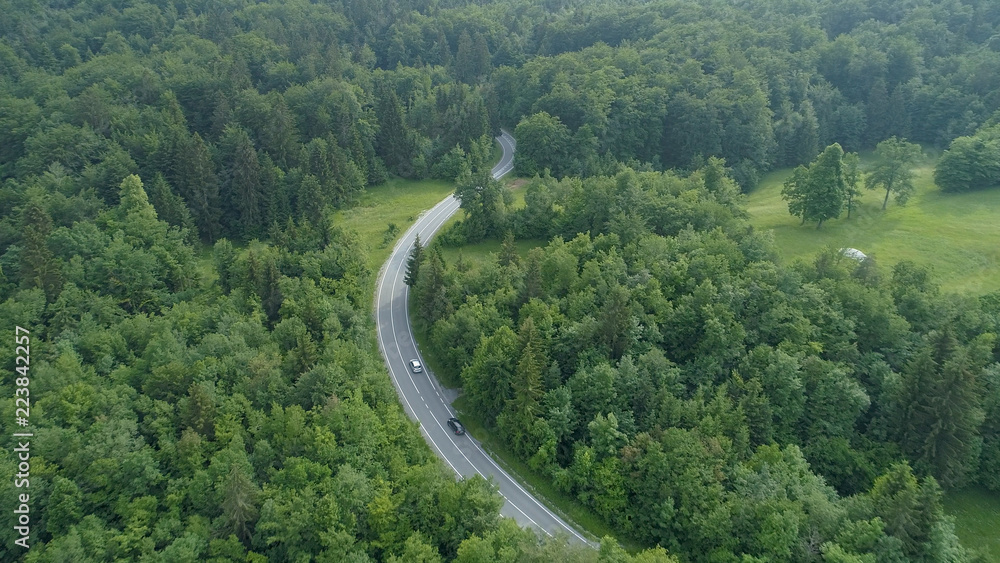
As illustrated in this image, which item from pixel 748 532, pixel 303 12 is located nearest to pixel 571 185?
pixel 748 532

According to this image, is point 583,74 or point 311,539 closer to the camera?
point 311,539

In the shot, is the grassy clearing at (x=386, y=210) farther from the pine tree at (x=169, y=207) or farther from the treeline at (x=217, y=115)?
the pine tree at (x=169, y=207)

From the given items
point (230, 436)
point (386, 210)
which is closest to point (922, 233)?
point (386, 210)

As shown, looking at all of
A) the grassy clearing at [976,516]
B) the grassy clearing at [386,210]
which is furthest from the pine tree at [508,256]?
the grassy clearing at [976,516]

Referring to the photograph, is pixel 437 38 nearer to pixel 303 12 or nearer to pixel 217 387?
pixel 303 12

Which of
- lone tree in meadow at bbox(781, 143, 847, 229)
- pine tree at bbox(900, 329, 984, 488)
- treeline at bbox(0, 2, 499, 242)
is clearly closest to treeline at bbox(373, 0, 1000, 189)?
treeline at bbox(0, 2, 499, 242)
